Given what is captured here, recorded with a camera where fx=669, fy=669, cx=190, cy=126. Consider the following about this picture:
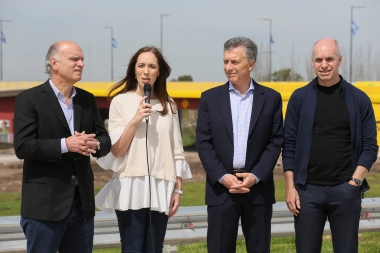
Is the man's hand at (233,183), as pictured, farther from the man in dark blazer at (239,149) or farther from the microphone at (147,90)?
the microphone at (147,90)


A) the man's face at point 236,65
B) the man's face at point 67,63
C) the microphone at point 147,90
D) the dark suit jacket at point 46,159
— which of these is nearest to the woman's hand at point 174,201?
the microphone at point 147,90

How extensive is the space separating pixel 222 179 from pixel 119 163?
76 centimetres

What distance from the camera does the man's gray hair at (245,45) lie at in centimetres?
492

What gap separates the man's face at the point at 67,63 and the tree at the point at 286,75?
57020 mm

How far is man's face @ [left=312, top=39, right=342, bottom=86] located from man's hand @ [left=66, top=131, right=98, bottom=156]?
173 centimetres

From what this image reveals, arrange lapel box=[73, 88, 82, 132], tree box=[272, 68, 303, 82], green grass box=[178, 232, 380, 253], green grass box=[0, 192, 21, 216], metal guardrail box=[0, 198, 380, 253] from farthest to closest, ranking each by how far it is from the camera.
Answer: tree box=[272, 68, 303, 82], green grass box=[0, 192, 21, 216], green grass box=[178, 232, 380, 253], metal guardrail box=[0, 198, 380, 253], lapel box=[73, 88, 82, 132]

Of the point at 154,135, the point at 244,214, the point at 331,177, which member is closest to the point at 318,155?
the point at 331,177

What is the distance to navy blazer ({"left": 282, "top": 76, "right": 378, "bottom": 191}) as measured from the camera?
15.8 feet

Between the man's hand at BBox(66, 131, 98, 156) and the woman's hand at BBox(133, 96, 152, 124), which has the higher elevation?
the woman's hand at BBox(133, 96, 152, 124)

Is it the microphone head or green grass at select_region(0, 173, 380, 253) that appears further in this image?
green grass at select_region(0, 173, 380, 253)

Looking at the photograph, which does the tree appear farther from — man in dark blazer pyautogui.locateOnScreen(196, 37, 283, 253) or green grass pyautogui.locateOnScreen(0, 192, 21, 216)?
man in dark blazer pyautogui.locateOnScreen(196, 37, 283, 253)

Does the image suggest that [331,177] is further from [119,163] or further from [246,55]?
[119,163]

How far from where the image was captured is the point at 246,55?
4914 mm

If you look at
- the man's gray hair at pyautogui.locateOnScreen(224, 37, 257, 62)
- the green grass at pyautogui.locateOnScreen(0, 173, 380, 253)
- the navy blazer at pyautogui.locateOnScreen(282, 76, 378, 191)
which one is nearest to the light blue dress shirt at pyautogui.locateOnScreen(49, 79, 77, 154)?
the man's gray hair at pyautogui.locateOnScreen(224, 37, 257, 62)
